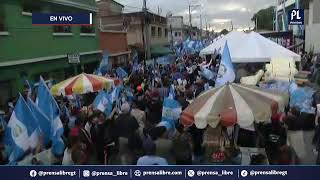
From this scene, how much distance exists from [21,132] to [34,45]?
11155 mm

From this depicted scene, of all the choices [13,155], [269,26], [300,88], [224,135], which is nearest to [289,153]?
[224,135]

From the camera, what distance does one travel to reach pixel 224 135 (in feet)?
26.3

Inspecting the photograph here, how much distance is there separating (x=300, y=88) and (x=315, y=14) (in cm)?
3194

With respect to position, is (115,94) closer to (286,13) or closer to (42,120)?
(42,120)

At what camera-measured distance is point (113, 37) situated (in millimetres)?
30266

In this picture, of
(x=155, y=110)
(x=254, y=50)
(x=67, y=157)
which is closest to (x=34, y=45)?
(x=254, y=50)

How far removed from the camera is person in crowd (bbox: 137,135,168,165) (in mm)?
6738

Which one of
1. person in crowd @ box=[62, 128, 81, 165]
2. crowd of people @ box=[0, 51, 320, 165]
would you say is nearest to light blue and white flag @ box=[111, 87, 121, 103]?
crowd of people @ box=[0, 51, 320, 165]

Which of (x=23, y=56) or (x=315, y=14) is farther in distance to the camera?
(x=315, y=14)

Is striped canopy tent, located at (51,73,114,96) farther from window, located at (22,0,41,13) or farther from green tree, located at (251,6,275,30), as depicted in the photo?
green tree, located at (251,6,275,30)

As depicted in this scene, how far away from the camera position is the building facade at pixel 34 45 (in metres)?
16.8

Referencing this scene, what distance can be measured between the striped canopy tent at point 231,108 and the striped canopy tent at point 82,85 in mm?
5266

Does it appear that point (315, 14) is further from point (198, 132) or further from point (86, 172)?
point (86, 172)

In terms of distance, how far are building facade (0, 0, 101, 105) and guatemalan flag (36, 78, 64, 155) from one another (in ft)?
18.7
